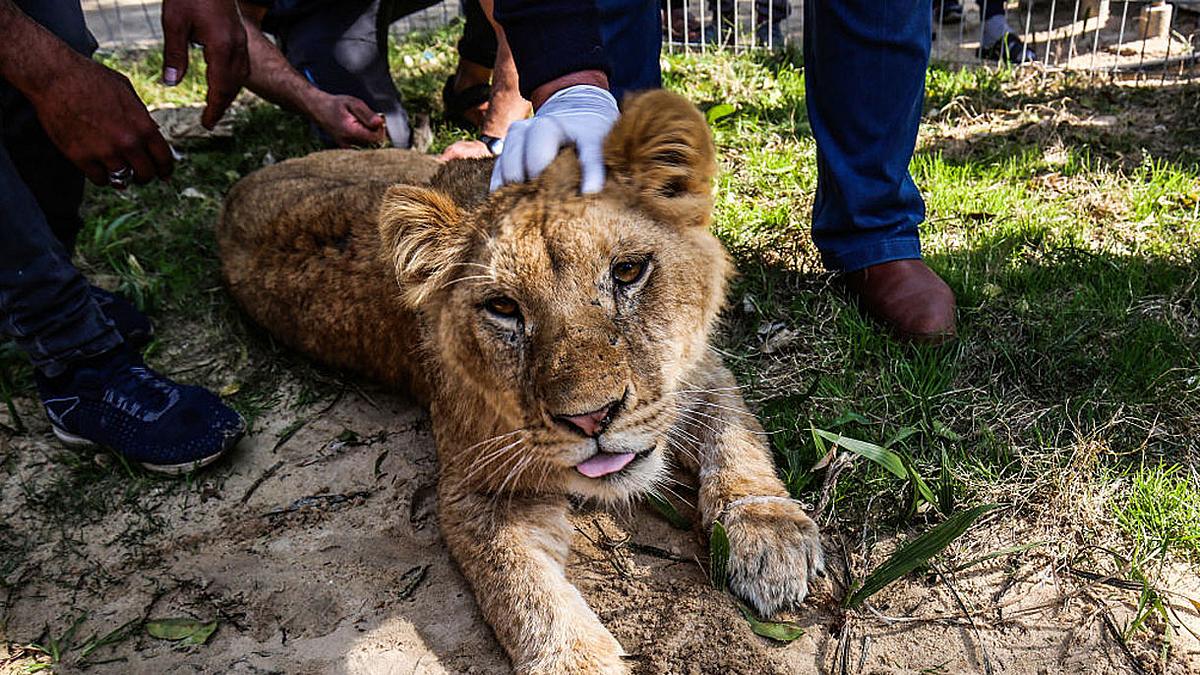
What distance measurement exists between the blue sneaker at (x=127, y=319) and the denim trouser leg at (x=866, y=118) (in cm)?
290

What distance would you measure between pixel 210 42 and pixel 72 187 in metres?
1.10

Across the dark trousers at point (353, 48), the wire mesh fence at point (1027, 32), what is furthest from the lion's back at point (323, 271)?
the wire mesh fence at point (1027, 32)

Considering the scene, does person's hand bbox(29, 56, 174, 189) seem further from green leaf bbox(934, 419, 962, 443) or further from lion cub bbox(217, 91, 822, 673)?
green leaf bbox(934, 419, 962, 443)

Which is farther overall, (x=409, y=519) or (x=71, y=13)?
(x=71, y=13)

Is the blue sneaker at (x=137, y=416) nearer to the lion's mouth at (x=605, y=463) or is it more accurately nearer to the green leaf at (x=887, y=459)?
the lion's mouth at (x=605, y=463)

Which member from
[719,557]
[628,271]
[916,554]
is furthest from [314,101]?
[916,554]

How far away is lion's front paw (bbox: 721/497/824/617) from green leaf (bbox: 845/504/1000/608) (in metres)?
0.15

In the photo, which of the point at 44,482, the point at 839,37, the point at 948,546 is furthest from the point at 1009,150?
the point at 44,482

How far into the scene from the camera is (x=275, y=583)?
9.69 feet

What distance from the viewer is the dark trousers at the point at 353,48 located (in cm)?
578

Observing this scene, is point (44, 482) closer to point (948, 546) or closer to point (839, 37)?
point (948, 546)

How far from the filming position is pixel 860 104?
3.62 metres

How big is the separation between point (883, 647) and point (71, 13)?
11.7 feet

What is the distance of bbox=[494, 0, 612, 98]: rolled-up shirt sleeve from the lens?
297 cm
